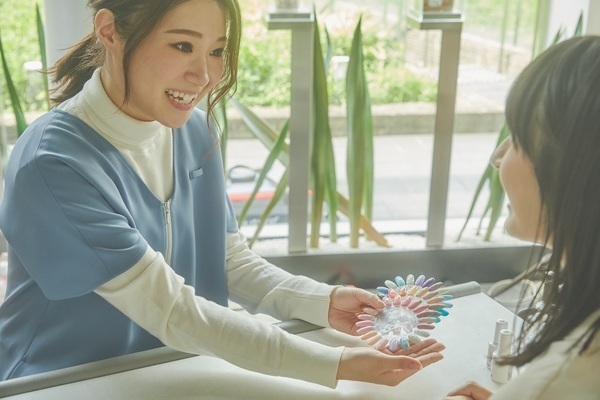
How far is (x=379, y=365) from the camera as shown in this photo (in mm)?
1214

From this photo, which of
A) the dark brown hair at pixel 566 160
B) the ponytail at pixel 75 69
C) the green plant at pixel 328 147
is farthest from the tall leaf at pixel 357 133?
the dark brown hair at pixel 566 160

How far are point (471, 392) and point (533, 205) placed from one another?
0.32 m

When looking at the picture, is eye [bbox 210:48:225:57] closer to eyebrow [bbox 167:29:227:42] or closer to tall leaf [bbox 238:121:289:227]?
eyebrow [bbox 167:29:227:42]

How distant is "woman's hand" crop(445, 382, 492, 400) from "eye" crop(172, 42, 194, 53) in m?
0.70

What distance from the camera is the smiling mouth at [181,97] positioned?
143cm

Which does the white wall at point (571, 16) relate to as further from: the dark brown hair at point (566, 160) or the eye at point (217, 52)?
the dark brown hair at point (566, 160)

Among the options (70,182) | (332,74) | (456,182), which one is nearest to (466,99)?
(456,182)

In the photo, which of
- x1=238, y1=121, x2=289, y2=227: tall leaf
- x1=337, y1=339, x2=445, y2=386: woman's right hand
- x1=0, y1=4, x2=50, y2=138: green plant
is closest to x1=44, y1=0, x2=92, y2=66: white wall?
x1=0, y1=4, x2=50, y2=138: green plant

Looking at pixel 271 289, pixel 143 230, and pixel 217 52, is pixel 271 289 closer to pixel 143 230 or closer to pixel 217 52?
pixel 143 230

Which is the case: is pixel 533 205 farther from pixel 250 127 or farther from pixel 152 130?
pixel 250 127

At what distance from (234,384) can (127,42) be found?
1.91 ft

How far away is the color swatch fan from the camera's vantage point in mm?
1296

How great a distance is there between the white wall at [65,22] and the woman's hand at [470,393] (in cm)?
172

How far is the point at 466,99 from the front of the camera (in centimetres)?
333
